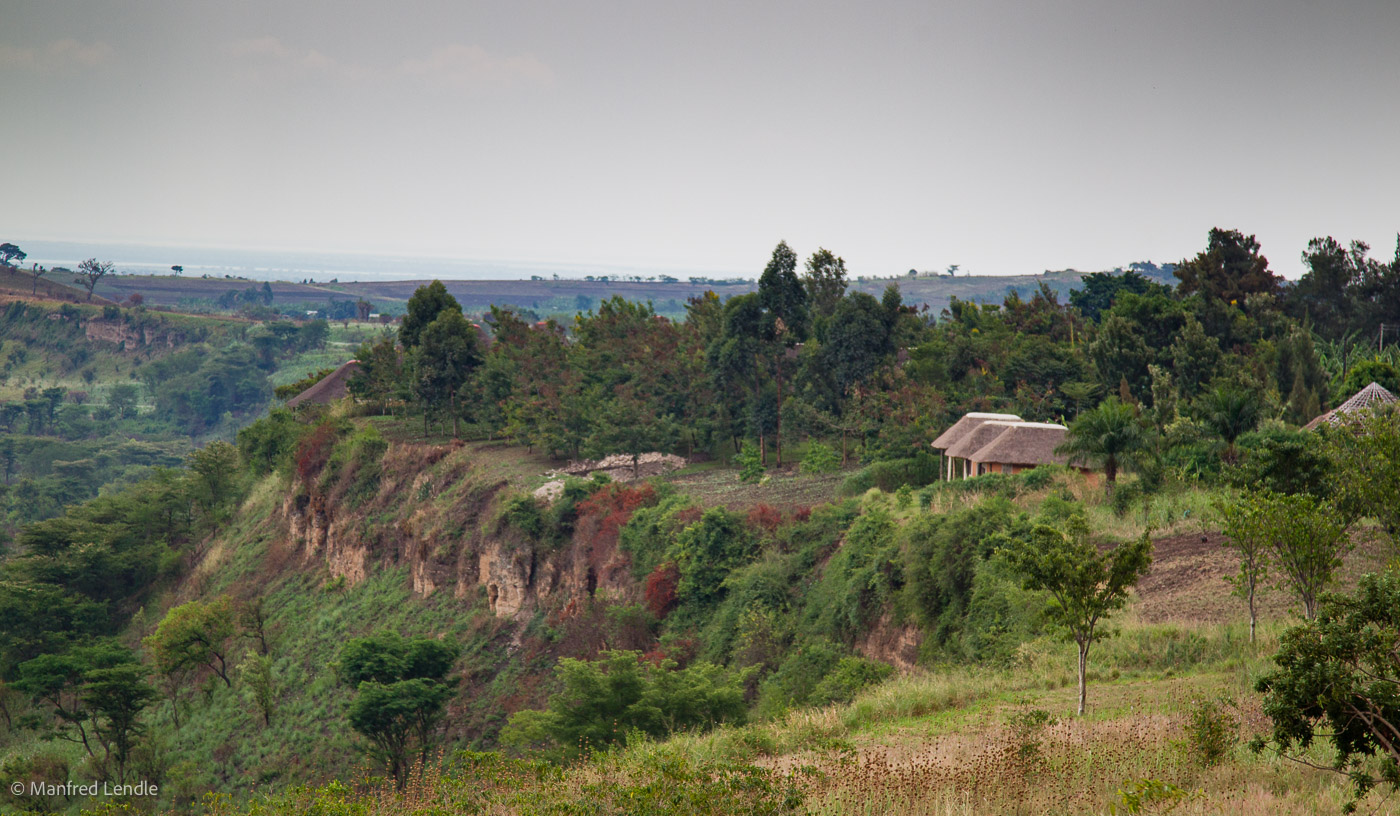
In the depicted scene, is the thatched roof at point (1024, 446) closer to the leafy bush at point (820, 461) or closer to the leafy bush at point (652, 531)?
the leafy bush at point (820, 461)

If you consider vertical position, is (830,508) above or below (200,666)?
above

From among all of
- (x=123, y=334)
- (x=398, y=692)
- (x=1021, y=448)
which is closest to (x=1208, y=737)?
(x=1021, y=448)

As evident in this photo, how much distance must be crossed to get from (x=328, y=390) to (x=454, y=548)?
25.0m

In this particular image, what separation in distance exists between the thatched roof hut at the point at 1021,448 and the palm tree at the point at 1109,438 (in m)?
2.77

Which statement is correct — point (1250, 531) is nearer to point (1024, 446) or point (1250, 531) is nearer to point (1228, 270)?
point (1024, 446)

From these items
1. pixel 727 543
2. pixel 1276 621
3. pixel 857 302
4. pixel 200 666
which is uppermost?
pixel 857 302

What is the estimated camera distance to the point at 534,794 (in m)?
10.1

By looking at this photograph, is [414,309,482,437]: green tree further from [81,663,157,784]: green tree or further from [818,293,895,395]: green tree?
[81,663,157,784]: green tree

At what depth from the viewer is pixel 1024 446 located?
1085 inches

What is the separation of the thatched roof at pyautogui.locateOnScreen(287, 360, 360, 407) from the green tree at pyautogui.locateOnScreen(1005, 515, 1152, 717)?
49.5 m

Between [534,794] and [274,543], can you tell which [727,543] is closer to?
[534,794]

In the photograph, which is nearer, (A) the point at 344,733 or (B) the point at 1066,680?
(B) the point at 1066,680

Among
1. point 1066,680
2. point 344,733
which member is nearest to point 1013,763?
point 1066,680

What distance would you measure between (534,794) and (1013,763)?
14.4ft
